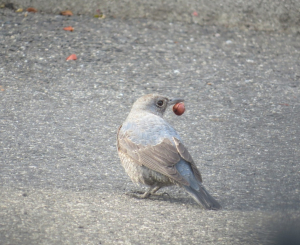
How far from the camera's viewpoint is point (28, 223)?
3625 millimetres

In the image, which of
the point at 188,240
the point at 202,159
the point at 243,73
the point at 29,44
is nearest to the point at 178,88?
the point at 243,73

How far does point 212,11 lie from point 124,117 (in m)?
3.25

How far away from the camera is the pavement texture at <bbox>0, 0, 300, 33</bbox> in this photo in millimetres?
8484

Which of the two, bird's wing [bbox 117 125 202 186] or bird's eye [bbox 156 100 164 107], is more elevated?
bird's eye [bbox 156 100 164 107]

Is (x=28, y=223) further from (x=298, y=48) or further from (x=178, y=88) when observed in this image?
(x=298, y=48)

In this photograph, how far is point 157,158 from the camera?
14.0 ft

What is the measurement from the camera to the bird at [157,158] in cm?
414

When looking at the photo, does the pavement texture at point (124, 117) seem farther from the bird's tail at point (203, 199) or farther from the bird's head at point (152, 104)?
the bird's head at point (152, 104)

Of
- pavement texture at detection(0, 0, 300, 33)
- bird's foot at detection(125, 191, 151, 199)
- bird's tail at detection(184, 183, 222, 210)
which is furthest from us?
pavement texture at detection(0, 0, 300, 33)

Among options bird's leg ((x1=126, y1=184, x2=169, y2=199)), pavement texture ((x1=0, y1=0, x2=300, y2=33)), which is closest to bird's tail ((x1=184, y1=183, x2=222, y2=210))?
bird's leg ((x1=126, y1=184, x2=169, y2=199))

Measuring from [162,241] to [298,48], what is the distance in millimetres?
5656

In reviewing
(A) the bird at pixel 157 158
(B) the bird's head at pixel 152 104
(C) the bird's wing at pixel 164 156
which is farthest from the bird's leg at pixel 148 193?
(B) the bird's head at pixel 152 104

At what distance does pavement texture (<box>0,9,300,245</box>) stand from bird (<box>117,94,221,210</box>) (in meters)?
0.18

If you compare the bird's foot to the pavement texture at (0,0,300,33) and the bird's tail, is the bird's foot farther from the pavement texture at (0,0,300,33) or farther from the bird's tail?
the pavement texture at (0,0,300,33)
